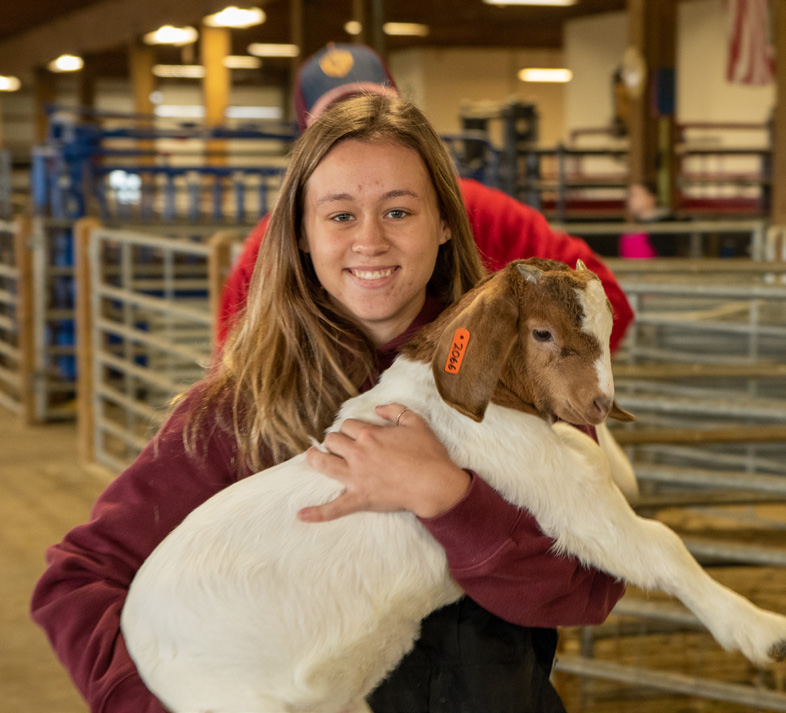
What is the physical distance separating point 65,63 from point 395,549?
710 inches

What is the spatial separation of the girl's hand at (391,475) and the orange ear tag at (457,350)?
13cm

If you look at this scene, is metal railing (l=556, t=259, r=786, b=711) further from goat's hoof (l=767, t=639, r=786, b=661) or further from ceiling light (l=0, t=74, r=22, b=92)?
ceiling light (l=0, t=74, r=22, b=92)

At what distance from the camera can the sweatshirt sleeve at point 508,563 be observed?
4.42 ft

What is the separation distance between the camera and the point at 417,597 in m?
1.37

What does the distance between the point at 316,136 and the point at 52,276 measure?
218 inches

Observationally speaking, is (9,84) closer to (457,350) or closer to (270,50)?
(270,50)

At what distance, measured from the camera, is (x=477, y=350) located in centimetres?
129

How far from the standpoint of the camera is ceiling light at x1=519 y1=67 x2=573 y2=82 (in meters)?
20.5

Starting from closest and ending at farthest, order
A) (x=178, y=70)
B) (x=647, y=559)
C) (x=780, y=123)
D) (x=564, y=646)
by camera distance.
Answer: (x=647, y=559), (x=564, y=646), (x=780, y=123), (x=178, y=70)

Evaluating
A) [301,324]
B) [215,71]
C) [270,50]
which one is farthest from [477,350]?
[270,50]

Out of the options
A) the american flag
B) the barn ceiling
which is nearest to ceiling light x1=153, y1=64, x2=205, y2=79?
the barn ceiling

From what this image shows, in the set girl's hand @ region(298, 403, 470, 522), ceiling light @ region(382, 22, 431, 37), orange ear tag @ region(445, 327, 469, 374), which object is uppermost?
ceiling light @ region(382, 22, 431, 37)

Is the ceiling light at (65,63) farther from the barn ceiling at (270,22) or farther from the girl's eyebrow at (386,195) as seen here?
the girl's eyebrow at (386,195)

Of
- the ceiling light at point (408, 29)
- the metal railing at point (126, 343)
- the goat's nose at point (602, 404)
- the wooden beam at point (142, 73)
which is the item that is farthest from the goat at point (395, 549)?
the ceiling light at point (408, 29)
